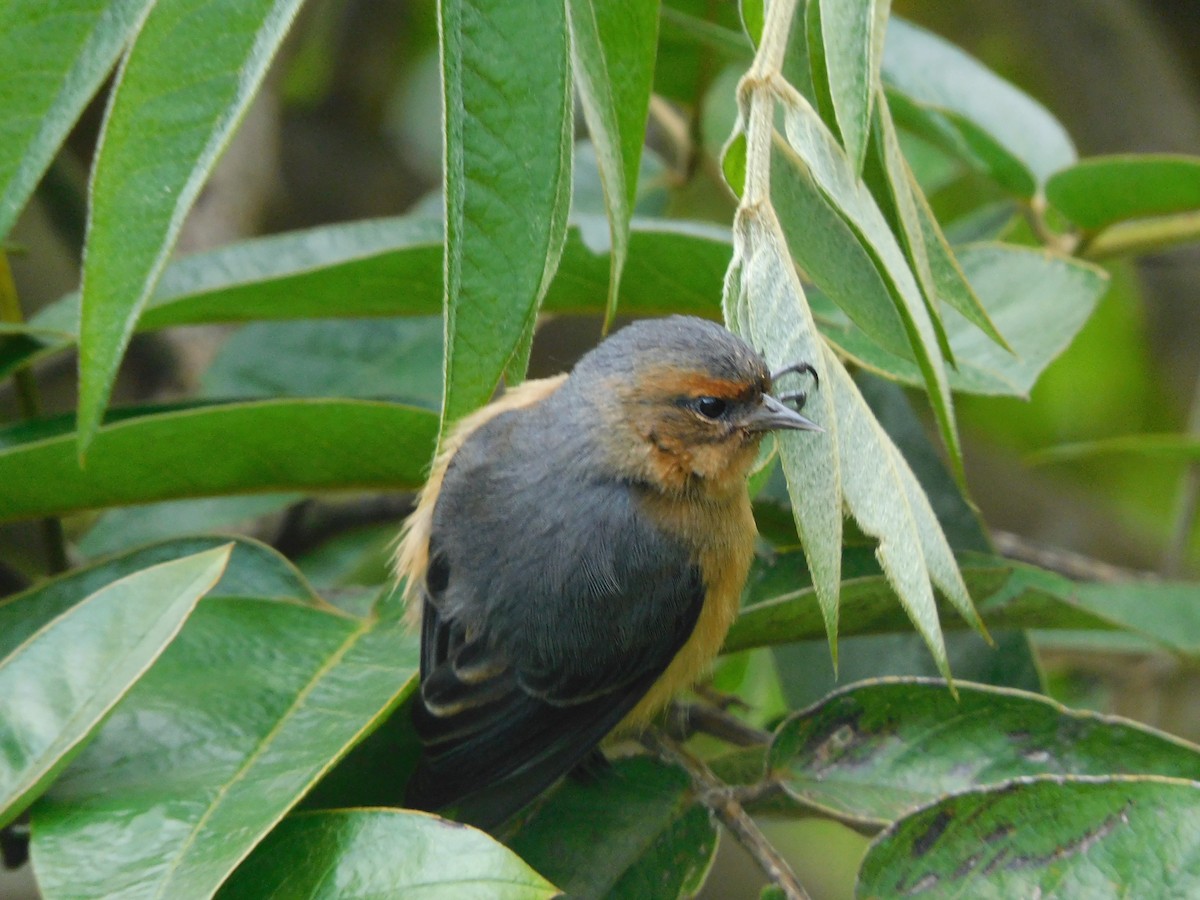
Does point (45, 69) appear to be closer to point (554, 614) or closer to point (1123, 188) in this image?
point (554, 614)

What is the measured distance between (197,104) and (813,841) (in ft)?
13.7

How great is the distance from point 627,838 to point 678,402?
2.38 ft

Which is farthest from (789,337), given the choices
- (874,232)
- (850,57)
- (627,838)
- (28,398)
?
(28,398)

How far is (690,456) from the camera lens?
2.26m

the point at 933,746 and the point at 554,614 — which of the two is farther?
the point at 554,614

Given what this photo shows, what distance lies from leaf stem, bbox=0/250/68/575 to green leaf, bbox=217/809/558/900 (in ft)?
3.16

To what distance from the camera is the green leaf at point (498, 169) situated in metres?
1.37

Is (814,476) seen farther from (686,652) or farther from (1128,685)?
(1128,685)

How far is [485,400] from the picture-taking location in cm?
147

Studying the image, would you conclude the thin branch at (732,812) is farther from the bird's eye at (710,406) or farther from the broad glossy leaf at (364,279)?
the broad glossy leaf at (364,279)

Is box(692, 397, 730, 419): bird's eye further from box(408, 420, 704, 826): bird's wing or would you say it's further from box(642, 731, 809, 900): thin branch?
box(642, 731, 809, 900): thin branch

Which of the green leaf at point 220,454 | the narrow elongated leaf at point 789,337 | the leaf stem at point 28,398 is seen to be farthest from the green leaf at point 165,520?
the narrow elongated leaf at point 789,337

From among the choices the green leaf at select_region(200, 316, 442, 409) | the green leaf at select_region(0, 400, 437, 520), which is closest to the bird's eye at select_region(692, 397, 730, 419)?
the green leaf at select_region(0, 400, 437, 520)

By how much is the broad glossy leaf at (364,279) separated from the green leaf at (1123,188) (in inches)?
26.4
